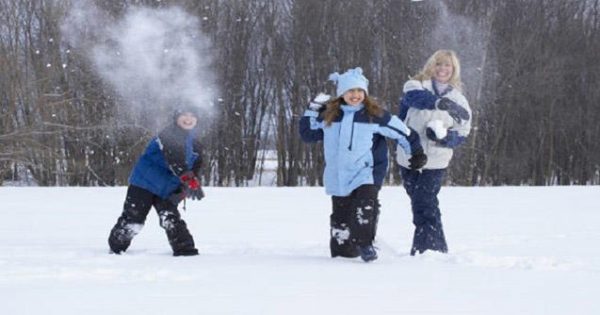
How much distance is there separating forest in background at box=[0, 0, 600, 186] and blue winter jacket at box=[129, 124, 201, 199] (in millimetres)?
16978

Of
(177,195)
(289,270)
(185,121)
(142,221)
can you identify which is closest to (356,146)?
(289,270)

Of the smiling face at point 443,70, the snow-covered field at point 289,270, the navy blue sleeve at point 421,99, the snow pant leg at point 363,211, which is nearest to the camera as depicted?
the snow-covered field at point 289,270

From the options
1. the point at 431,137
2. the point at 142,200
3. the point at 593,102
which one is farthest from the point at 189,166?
the point at 593,102

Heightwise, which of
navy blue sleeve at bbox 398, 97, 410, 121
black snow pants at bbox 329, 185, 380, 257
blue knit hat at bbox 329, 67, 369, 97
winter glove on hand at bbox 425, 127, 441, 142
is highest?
blue knit hat at bbox 329, 67, 369, 97

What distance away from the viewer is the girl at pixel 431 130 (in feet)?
16.9

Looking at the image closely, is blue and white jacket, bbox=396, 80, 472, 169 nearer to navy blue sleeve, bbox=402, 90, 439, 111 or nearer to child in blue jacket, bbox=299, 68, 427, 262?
navy blue sleeve, bbox=402, 90, 439, 111

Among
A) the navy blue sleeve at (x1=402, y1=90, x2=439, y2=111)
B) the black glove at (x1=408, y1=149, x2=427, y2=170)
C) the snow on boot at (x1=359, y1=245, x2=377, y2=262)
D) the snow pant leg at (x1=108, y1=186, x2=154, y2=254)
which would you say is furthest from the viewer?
the snow pant leg at (x1=108, y1=186, x2=154, y2=254)

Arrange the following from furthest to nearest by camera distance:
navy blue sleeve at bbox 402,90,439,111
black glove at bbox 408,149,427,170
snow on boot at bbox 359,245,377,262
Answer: navy blue sleeve at bbox 402,90,439,111 < black glove at bbox 408,149,427,170 < snow on boot at bbox 359,245,377,262

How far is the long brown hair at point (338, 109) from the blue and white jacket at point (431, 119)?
347mm

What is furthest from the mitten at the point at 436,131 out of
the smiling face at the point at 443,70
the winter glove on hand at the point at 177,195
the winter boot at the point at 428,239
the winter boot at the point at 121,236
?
the winter boot at the point at 121,236

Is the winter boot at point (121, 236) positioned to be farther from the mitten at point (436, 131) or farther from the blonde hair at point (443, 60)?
the blonde hair at point (443, 60)

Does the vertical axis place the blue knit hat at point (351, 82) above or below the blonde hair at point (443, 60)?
below

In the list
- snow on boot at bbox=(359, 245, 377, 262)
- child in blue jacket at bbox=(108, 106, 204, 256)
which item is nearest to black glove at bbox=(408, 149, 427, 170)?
snow on boot at bbox=(359, 245, 377, 262)

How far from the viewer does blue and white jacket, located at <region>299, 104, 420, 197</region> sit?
4.92 meters
